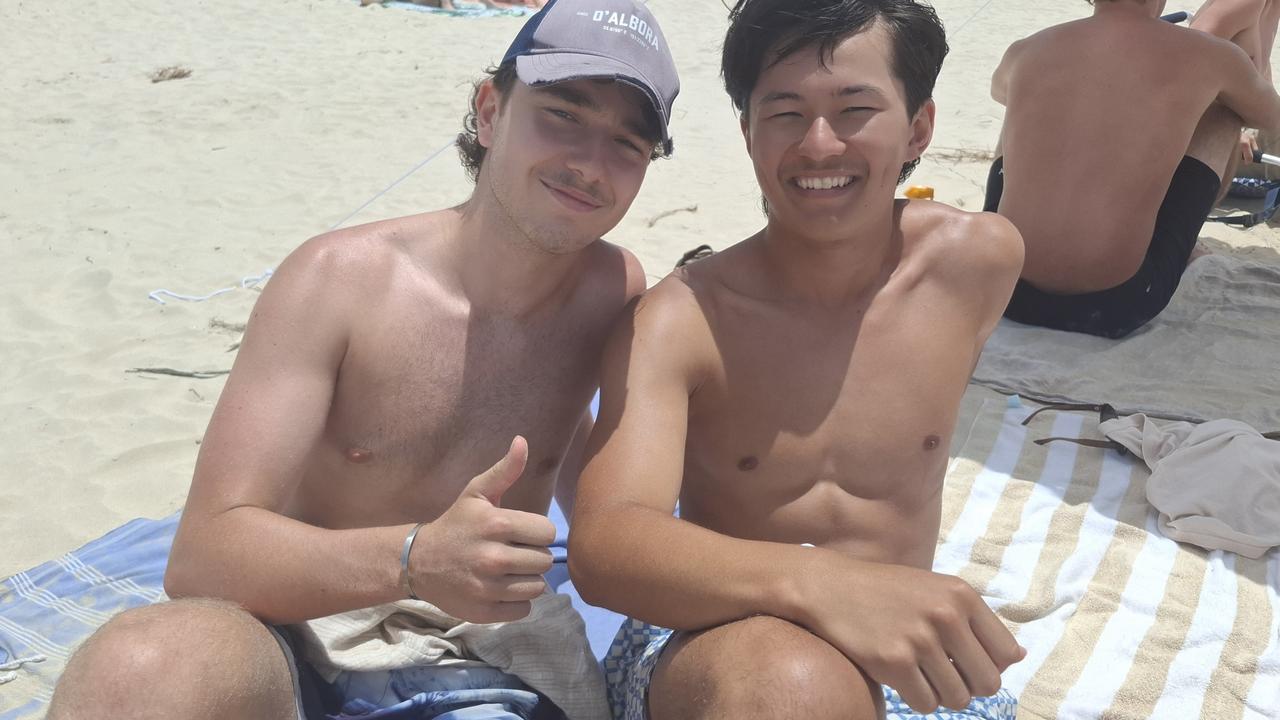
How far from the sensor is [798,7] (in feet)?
6.72

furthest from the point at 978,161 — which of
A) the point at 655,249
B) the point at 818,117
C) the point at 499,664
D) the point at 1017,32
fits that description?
the point at 499,664

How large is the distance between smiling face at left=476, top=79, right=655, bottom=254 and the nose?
30cm

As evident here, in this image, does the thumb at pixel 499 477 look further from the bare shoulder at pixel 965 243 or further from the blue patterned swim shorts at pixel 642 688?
the bare shoulder at pixel 965 243

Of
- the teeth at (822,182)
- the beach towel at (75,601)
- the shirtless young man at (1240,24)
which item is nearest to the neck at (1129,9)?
the shirtless young man at (1240,24)

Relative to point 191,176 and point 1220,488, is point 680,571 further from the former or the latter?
point 191,176

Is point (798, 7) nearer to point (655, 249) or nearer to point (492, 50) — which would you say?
point (655, 249)

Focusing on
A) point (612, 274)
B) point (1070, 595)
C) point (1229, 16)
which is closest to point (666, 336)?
point (612, 274)

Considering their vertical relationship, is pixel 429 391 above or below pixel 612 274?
below

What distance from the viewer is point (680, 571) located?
5.24 feet

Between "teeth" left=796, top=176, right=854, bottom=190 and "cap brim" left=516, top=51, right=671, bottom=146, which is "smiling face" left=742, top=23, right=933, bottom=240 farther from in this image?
"cap brim" left=516, top=51, right=671, bottom=146

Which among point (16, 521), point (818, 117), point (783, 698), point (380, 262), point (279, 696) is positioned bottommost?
point (16, 521)

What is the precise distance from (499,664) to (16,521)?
2.16 metres

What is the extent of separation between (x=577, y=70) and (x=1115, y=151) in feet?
9.36

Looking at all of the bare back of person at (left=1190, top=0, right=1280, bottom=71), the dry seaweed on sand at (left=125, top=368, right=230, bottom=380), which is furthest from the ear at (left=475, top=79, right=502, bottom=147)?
the bare back of person at (left=1190, top=0, right=1280, bottom=71)
